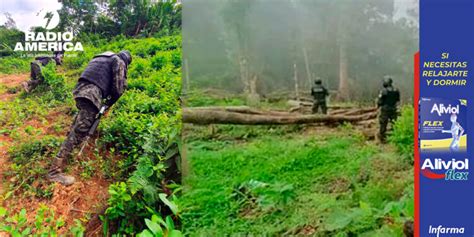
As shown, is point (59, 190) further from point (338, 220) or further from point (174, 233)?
point (338, 220)

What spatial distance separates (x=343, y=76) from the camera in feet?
9.75

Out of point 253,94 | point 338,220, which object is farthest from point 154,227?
point 338,220

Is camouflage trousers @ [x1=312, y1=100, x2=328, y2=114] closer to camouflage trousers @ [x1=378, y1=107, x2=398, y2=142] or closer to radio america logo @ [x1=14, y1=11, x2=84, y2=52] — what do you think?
camouflage trousers @ [x1=378, y1=107, x2=398, y2=142]

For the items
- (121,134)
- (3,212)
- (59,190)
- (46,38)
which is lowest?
Answer: (3,212)

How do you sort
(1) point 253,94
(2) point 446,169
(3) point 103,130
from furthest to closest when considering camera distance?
1. (3) point 103,130
2. (1) point 253,94
3. (2) point 446,169

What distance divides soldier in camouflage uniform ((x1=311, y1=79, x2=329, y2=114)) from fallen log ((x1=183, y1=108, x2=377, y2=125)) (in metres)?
0.07

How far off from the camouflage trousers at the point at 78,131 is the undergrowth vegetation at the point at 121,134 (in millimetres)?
54

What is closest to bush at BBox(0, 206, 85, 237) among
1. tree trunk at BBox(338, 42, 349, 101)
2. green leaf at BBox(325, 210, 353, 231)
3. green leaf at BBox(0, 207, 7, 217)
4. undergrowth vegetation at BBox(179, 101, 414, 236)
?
green leaf at BBox(0, 207, 7, 217)

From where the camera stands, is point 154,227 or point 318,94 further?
point 318,94

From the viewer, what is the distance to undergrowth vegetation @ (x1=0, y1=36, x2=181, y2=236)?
9.78ft

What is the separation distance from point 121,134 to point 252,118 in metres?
0.88

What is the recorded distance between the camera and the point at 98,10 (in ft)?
10.2

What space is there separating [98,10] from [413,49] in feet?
6.82

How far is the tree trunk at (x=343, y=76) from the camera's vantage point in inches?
116
